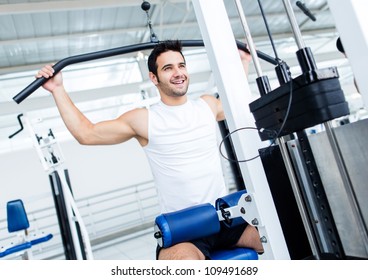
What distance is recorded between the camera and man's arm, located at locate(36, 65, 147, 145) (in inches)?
57.9

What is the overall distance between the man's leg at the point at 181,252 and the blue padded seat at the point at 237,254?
0.37ft

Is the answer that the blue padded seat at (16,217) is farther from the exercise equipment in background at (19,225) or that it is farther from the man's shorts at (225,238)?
the man's shorts at (225,238)

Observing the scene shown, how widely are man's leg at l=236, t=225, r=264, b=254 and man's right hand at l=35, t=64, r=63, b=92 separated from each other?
114 cm

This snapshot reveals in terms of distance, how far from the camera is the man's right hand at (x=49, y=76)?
1.30 m

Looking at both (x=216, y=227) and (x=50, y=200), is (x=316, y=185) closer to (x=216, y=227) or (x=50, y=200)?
(x=216, y=227)

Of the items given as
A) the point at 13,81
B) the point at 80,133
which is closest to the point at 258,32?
the point at 13,81

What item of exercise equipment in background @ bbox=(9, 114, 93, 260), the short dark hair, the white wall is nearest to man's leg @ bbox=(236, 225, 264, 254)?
the short dark hair

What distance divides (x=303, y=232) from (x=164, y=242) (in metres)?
0.53

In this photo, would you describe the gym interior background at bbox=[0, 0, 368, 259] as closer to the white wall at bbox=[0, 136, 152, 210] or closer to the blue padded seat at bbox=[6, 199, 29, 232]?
the white wall at bbox=[0, 136, 152, 210]

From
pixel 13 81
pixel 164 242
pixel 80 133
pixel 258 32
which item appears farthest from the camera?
pixel 258 32

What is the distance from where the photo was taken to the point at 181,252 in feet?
3.98

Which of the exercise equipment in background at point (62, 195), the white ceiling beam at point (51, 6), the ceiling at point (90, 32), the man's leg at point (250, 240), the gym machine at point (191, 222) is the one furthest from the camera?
the ceiling at point (90, 32)

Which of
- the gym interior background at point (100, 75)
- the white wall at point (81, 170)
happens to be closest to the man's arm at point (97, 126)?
the gym interior background at point (100, 75)
